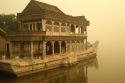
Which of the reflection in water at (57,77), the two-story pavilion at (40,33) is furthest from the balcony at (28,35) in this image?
the reflection in water at (57,77)

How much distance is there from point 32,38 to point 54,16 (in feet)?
20.5

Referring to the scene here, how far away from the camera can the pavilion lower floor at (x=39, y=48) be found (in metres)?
30.1

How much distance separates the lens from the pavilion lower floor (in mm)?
30052

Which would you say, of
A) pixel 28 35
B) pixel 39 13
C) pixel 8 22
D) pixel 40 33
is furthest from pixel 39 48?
pixel 8 22

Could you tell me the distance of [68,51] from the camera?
125 ft

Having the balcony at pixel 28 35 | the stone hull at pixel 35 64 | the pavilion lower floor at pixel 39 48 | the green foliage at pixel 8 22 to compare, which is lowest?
the stone hull at pixel 35 64

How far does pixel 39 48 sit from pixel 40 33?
725cm

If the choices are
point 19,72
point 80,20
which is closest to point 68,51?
point 80,20

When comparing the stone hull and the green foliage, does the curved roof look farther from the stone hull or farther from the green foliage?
the green foliage

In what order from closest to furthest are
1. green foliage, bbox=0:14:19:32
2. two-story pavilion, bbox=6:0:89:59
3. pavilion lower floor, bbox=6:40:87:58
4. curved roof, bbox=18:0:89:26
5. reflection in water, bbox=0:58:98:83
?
1. reflection in water, bbox=0:58:98:83
2. two-story pavilion, bbox=6:0:89:59
3. pavilion lower floor, bbox=6:40:87:58
4. curved roof, bbox=18:0:89:26
5. green foliage, bbox=0:14:19:32

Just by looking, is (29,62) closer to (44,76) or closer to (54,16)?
(44,76)

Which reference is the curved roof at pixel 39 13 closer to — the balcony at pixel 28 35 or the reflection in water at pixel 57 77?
the balcony at pixel 28 35

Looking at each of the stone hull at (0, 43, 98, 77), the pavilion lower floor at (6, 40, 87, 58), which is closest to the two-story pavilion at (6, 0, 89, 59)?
the pavilion lower floor at (6, 40, 87, 58)

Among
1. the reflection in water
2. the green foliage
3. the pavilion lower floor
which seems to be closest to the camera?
the reflection in water
